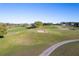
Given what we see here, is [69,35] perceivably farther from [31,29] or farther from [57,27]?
[31,29]

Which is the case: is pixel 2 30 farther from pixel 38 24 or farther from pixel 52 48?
pixel 52 48

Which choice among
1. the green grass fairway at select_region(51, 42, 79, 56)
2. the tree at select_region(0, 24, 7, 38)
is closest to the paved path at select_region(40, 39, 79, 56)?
the green grass fairway at select_region(51, 42, 79, 56)

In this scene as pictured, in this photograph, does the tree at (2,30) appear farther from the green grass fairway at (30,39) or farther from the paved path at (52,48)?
the paved path at (52,48)

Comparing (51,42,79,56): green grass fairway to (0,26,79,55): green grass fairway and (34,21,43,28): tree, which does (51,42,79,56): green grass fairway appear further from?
(34,21,43,28): tree

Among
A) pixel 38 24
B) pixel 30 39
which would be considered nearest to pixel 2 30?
pixel 30 39

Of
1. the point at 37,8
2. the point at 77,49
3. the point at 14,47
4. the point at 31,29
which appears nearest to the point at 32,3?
the point at 37,8

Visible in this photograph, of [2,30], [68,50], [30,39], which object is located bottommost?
[68,50]
